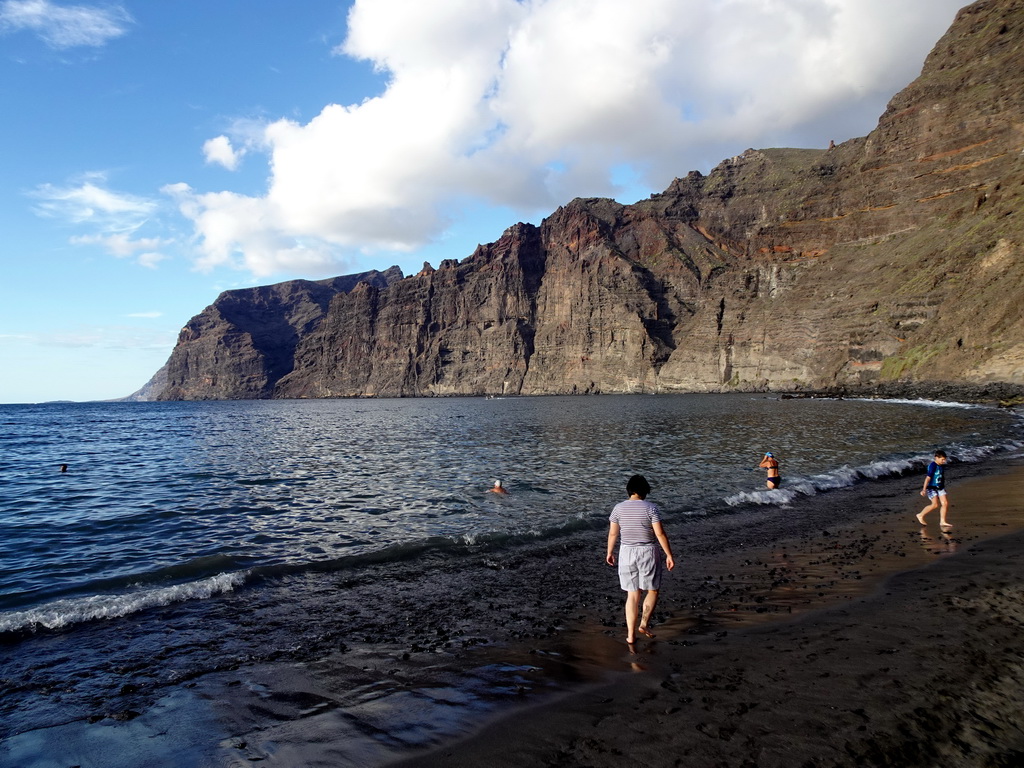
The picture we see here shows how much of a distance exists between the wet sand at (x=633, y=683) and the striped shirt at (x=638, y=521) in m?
1.48

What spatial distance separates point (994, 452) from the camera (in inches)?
1111

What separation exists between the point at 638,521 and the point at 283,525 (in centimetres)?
1304

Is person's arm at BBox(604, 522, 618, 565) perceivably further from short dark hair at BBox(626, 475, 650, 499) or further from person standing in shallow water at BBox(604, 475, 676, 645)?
short dark hair at BBox(626, 475, 650, 499)

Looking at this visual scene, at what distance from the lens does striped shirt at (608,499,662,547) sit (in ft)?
A: 27.7

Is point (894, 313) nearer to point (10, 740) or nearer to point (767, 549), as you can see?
point (767, 549)

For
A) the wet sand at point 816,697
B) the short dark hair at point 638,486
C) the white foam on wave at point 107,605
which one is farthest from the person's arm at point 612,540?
the white foam on wave at point 107,605

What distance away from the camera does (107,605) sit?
34.6 ft

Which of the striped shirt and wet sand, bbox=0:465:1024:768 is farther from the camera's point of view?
the striped shirt

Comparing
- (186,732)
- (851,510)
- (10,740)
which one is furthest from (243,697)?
(851,510)

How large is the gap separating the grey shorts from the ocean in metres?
2.65

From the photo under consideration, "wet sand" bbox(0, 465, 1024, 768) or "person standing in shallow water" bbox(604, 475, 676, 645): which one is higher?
"person standing in shallow water" bbox(604, 475, 676, 645)

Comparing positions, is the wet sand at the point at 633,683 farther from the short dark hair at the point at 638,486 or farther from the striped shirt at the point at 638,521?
the short dark hair at the point at 638,486

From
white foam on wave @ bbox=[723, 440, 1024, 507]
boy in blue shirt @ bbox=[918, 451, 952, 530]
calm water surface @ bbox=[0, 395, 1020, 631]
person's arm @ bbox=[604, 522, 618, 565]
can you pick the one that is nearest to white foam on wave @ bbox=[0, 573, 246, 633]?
calm water surface @ bbox=[0, 395, 1020, 631]

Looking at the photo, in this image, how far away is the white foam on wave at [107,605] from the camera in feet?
32.2
